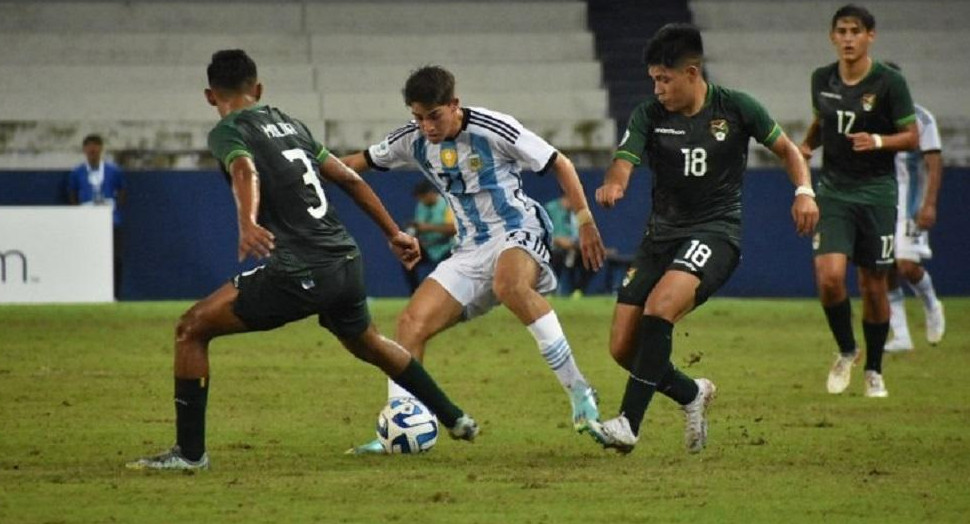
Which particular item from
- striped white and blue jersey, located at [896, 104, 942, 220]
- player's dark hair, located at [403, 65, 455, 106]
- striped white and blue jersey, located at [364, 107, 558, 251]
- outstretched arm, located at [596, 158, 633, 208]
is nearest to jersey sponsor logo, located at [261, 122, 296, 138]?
player's dark hair, located at [403, 65, 455, 106]

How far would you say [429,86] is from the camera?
9203 millimetres

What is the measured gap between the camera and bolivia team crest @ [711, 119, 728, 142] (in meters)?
9.31

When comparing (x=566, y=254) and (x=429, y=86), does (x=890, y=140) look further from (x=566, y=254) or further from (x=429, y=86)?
(x=566, y=254)

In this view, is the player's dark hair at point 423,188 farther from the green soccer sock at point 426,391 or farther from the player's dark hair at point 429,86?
the green soccer sock at point 426,391

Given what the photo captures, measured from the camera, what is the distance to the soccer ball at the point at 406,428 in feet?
30.5

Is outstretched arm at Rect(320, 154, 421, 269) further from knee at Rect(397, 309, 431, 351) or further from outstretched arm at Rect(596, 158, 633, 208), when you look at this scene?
outstretched arm at Rect(596, 158, 633, 208)

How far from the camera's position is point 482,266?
9906 millimetres

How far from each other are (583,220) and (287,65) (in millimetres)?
19496

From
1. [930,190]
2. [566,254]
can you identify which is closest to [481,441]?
[930,190]

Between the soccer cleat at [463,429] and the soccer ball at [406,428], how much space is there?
0.20 m

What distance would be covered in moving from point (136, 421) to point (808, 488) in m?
4.22

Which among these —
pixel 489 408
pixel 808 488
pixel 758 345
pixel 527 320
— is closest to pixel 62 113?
pixel 758 345

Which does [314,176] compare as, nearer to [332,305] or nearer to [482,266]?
[332,305]

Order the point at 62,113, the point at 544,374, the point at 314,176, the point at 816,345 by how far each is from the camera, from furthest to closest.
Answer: the point at 62,113 < the point at 816,345 < the point at 544,374 < the point at 314,176
